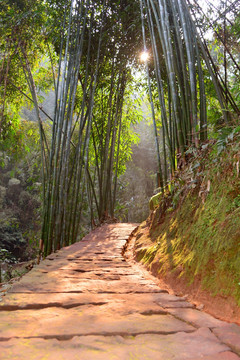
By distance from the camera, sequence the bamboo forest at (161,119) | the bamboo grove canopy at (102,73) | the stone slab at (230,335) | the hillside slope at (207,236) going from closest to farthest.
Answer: the stone slab at (230,335) < the hillside slope at (207,236) < the bamboo forest at (161,119) < the bamboo grove canopy at (102,73)

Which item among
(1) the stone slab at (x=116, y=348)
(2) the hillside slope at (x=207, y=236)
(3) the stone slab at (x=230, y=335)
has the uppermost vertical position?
(2) the hillside slope at (x=207, y=236)

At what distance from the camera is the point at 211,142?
6.86 ft

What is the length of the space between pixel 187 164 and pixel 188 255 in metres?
0.99

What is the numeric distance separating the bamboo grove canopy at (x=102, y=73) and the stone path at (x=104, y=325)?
4.17ft

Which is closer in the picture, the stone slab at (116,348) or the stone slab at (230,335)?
the stone slab at (116,348)

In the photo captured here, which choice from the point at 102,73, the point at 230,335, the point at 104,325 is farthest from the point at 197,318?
the point at 102,73

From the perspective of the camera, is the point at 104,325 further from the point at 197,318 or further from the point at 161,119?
the point at 161,119

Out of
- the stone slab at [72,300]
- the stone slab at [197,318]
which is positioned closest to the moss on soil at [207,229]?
the stone slab at [197,318]

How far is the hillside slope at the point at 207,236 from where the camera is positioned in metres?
1.25

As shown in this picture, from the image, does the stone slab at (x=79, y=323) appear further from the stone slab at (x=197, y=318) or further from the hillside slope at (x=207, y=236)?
the hillside slope at (x=207, y=236)

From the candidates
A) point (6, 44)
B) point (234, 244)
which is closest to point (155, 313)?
point (234, 244)

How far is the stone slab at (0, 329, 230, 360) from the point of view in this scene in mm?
715

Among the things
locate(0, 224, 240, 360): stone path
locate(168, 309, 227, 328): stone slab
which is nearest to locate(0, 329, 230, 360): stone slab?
locate(0, 224, 240, 360): stone path

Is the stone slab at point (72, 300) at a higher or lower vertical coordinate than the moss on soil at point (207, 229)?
lower
